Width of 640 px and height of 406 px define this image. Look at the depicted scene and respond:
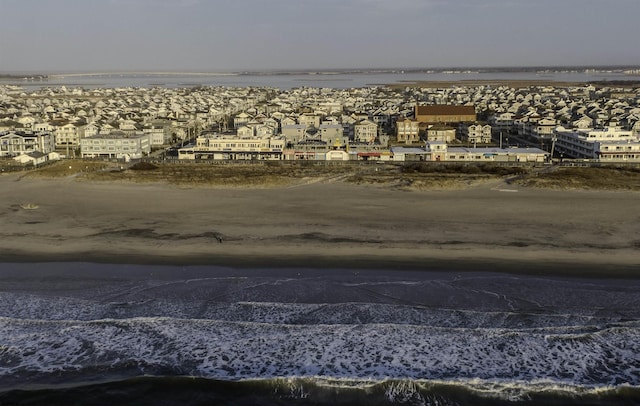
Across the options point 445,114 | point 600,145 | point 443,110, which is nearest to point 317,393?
point 600,145

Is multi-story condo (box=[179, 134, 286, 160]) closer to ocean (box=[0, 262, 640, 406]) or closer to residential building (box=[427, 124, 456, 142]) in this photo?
residential building (box=[427, 124, 456, 142])

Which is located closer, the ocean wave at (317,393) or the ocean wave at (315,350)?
the ocean wave at (317,393)

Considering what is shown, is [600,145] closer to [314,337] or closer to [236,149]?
[236,149]

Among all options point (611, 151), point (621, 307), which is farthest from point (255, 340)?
point (611, 151)

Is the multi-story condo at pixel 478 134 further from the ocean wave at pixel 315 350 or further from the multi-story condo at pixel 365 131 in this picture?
the ocean wave at pixel 315 350

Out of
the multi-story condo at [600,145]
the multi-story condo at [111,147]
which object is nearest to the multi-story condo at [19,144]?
the multi-story condo at [111,147]

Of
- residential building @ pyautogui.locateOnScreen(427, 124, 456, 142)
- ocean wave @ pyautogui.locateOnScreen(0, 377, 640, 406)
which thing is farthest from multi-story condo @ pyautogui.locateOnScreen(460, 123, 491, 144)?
ocean wave @ pyautogui.locateOnScreen(0, 377, 640, 406)
